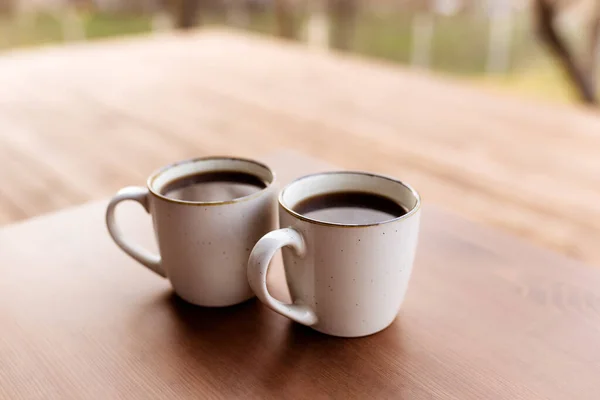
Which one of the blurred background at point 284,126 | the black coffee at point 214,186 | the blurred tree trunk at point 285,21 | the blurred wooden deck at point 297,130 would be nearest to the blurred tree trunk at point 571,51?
the blurred background at point 284,126

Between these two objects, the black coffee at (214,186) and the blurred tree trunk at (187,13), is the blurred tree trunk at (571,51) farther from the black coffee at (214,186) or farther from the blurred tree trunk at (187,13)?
the black coffee at (214,186)

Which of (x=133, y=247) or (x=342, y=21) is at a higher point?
(x=133, y=247)

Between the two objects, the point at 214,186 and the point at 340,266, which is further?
the point at 214,186

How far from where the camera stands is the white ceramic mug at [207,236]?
49 centimetres

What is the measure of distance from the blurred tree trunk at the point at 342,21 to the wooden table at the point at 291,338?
137 inches

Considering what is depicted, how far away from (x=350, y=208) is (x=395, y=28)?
4472mm

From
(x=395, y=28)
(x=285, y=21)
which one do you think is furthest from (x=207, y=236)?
(x=395, y=28)

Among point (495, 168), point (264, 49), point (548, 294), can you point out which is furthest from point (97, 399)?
point (264, 49)

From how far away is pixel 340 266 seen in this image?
0.46 m

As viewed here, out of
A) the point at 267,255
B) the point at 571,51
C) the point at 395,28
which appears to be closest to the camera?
the point at 267,255

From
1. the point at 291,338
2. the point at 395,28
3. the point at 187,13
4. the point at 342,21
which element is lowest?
the point at 395,28

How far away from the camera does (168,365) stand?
0.47 m

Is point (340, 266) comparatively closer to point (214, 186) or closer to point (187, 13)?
point (214, 186)

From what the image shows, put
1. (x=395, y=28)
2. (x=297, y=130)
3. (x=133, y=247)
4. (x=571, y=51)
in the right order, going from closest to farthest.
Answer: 1. (x=133, y=247)
2. (x=297, y=130)
3. (x=571, y=51)
4. (x=395, y=28)
